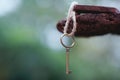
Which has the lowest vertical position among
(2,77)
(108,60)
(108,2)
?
(2,77)

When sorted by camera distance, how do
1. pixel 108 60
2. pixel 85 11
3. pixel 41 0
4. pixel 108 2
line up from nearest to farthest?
1. pixel 85 11
2. pixel 108 2
3. pixel 108 60
4. pixel 41 0

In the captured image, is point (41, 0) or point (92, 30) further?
point (41, 0)

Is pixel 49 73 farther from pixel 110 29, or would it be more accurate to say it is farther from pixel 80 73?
pixel 110 29

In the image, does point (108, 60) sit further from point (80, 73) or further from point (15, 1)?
point (15, 1)

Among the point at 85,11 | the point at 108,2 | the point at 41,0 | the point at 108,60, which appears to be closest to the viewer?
the point at 85,11

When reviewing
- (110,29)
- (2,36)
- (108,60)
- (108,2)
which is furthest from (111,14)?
(2,36)

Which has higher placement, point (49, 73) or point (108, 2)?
point (108, 2)
